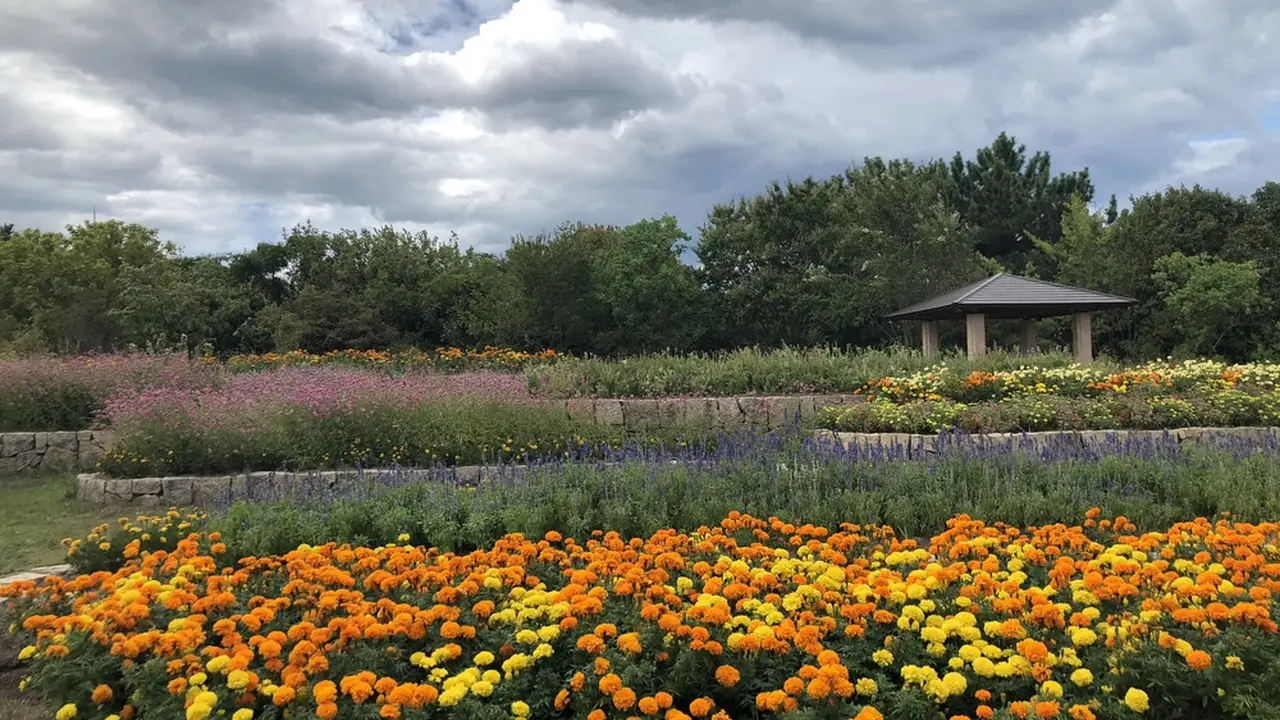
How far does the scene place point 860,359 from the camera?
11516mm

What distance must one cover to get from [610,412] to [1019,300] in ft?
28.1

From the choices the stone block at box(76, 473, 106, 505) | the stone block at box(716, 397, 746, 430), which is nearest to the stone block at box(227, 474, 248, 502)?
the stone block at box(76, 473, 106, 505)

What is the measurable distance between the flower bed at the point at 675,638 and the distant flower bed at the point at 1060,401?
5.25 metres

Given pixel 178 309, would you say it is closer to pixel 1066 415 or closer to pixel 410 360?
pixel 410 360

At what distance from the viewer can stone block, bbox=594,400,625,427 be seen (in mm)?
9516

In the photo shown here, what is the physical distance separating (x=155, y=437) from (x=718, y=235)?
1611cm

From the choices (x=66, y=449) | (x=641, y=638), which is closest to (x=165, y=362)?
(x=66, y=449)

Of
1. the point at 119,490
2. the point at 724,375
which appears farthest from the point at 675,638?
the point at 724,375

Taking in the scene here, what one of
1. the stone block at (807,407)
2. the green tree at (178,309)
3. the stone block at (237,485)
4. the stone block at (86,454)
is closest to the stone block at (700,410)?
the stone block at (807,407)

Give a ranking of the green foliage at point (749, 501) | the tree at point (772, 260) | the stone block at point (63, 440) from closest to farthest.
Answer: the green foliage at point (749, 501), the stone block at point (63, 440), the tree at point (772, 260)

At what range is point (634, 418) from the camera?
969 centimetres

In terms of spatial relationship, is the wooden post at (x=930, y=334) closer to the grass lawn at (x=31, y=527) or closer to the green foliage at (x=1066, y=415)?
the green foliage at (x=1066, y=415)

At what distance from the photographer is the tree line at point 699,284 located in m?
18.5

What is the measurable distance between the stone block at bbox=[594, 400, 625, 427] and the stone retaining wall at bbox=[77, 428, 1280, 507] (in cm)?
244
